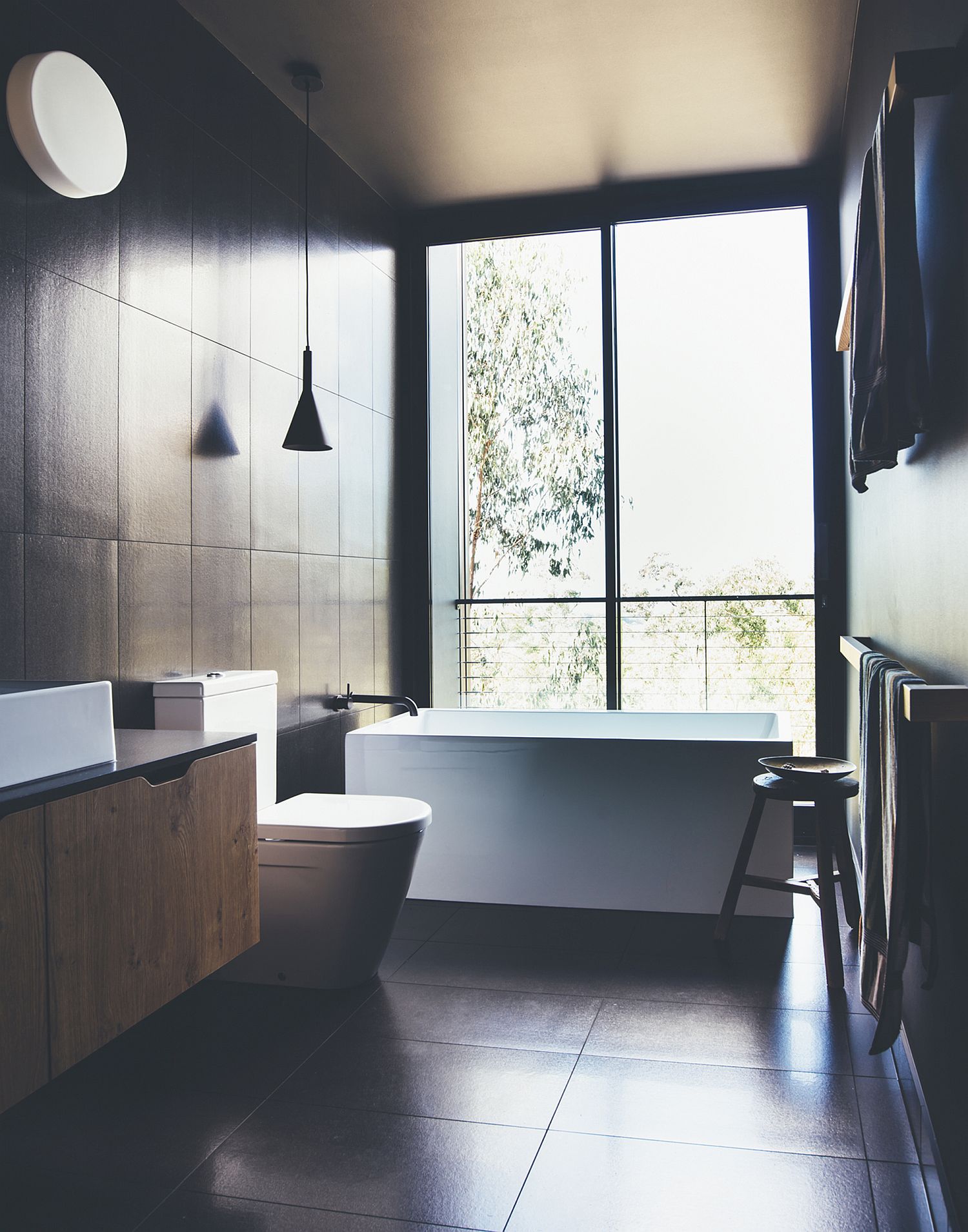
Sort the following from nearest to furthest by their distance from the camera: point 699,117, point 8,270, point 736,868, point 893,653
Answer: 1. point 8,270
2. point 893,653
3. point 736,868
4. point 699,117

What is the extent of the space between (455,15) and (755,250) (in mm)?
1826

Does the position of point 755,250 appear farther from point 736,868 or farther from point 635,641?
point 736,868

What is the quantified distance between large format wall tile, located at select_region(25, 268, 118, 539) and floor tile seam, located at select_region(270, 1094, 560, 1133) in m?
1.35

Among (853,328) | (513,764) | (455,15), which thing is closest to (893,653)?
(853,328)

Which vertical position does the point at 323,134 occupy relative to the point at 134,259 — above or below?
above

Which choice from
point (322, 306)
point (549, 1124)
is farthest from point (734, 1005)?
point (322, 306)

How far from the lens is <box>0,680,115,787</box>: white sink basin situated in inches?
62.5

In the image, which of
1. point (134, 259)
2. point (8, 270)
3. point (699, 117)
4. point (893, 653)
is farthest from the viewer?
point (699, 117)

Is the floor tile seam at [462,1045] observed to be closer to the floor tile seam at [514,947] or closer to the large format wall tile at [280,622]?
the floor tile seam at [514,947]

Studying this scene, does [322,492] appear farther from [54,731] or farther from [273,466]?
[54,731]

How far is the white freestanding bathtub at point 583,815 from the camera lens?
329 cm

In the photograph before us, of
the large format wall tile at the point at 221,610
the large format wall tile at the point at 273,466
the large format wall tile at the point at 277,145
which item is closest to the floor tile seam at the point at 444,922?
the large format wall tile at the point at 221,610

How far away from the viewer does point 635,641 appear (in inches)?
180

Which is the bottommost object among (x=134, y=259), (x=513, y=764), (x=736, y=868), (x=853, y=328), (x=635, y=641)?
(x=736, y=868)
